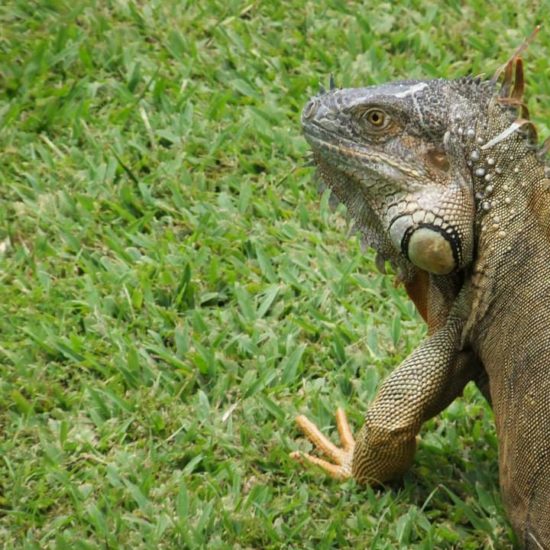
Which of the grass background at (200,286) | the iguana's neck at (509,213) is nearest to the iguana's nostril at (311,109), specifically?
the grass background at (200,286)

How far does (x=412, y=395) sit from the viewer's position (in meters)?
4.75

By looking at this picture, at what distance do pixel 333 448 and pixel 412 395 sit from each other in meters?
0.67

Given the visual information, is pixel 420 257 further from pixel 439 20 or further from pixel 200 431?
pixel 439 20

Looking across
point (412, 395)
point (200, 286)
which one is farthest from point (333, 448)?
point (200, 286)

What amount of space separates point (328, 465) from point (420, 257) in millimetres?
1096

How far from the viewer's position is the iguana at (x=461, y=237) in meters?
4.52

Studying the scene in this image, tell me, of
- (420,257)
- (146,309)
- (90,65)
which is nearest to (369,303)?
(146,309)

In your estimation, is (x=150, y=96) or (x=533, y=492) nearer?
(x=533, y=492)

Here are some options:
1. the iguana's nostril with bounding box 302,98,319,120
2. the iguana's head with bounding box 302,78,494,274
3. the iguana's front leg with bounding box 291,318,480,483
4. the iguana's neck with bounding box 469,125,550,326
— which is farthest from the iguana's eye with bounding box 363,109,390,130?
the iguana's front leg with bounding box 291,318,480,483

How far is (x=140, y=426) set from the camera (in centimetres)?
533

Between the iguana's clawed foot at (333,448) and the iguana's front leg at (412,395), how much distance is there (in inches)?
9.8

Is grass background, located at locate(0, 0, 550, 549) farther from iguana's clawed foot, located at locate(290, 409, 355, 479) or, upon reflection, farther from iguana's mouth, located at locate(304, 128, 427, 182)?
iguana's mouth, located at locate(304, 128, 427, 182)

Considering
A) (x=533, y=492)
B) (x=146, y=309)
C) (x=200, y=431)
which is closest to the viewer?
(x=533, y=492)

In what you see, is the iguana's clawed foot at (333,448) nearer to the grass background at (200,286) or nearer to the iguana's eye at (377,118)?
the grass background at (200,286)
